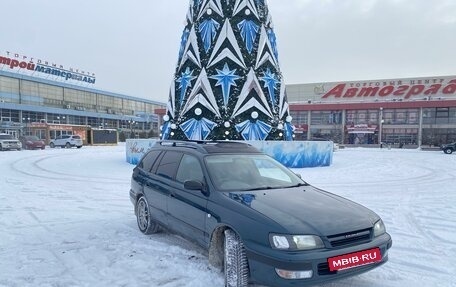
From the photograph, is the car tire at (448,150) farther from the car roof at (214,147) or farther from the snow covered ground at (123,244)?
the car roof at (214,147)

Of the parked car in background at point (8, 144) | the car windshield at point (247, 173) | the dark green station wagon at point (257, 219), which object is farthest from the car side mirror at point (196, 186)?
the parked car in background at point (8, 144)

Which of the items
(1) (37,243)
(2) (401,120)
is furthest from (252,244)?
(2) (401,120)

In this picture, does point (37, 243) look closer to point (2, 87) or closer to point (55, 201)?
point (55, 201)

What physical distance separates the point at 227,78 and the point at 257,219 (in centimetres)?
1440

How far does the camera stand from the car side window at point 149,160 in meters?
5.99

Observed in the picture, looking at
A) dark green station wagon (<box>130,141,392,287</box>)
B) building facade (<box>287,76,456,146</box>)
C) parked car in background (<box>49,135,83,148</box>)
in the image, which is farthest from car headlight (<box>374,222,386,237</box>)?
building facade (<box>287,76,456,146</box>)

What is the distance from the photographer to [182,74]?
18.3 meters

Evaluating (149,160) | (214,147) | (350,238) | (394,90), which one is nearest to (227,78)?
(149,160)

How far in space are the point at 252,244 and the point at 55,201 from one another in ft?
22.6

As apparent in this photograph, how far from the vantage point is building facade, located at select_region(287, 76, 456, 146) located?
2331 inches

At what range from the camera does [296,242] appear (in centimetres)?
334

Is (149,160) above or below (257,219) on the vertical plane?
above

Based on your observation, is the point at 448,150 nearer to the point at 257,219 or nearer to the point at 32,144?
the point at 257,219

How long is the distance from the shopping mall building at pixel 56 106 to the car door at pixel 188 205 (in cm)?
5018
